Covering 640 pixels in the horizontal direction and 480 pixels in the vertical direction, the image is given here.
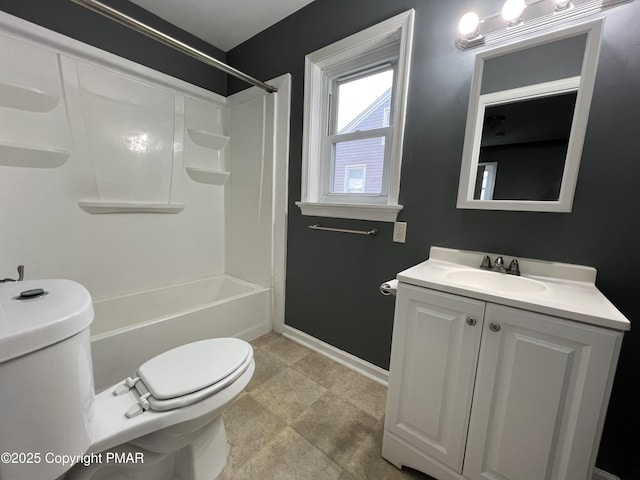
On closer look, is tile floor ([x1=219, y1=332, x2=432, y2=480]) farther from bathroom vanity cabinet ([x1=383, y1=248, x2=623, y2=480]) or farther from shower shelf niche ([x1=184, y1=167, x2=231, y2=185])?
shower shelf niche ([x1=184, y1=167, x2=231, y2=185])

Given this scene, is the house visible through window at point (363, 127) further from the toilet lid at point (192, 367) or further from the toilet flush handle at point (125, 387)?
the toilet flush handle at point (125, 387)

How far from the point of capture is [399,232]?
149 centimetres

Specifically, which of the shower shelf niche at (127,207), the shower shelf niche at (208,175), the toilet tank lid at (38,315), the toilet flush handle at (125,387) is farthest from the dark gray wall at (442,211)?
the toilet tank lid at (38,315)

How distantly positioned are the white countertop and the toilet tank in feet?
3.44

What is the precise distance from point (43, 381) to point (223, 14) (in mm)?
2390

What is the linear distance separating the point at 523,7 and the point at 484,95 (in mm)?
325

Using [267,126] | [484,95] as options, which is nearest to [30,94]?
[267,126]

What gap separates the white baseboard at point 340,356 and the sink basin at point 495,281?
33.4 inches

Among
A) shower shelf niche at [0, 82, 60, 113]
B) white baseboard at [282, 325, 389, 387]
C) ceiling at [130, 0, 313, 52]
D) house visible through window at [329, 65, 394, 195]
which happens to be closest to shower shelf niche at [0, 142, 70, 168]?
shower shelf niche at [0, 82, 60, 113]

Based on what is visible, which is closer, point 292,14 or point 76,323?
point 76,323

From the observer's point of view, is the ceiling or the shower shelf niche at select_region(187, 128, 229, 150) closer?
the ceiling

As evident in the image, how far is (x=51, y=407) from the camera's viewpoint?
1.97ft

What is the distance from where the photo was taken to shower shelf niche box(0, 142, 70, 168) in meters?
1.45

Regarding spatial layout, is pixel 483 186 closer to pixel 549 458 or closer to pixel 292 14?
pixel 549 458
